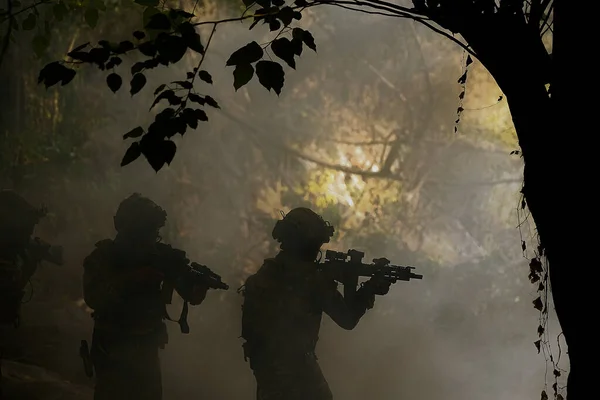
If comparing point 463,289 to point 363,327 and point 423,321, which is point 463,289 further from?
point 363,327

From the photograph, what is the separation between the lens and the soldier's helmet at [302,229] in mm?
4086

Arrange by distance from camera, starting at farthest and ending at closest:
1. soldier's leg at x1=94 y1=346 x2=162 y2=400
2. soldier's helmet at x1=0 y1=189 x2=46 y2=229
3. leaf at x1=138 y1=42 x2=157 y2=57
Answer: soldier's helmet at x1=0 y1=189 x2=46 y2=229, soldier's leg at x1=94 y1=346 x2=162 y2=400, leaf at x1=138 y1=42 x2=157 y2=57

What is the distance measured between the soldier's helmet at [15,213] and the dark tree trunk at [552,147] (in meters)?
4.64

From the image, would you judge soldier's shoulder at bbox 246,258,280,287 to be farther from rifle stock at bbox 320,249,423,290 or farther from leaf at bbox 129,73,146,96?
leaf at bbox 129,73,146,96

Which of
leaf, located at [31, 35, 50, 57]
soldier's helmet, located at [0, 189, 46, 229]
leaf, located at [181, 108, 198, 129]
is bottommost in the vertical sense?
leaf, located at [181, 108, 198, 129]

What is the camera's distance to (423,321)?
8.69m

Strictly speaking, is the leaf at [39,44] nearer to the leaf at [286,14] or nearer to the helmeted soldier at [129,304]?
the leaf at [286,14]

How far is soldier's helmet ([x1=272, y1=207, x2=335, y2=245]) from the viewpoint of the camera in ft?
13.4

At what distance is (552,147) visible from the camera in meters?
1.20

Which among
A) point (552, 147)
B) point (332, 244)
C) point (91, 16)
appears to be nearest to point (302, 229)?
point (91, 16)

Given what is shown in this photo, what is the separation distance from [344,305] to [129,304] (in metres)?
1.47

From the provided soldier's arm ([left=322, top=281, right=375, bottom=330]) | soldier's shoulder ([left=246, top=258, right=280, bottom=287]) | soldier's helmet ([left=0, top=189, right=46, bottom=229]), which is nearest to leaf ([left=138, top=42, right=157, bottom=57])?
soldier's shoulder ([left=246, top=258, right=280, bottom=287])

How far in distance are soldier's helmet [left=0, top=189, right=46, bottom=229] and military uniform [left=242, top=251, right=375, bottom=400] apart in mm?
2259

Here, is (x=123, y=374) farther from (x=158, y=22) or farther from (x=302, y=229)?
(x=158, y=22)
